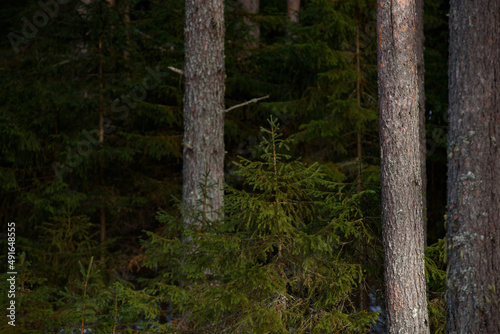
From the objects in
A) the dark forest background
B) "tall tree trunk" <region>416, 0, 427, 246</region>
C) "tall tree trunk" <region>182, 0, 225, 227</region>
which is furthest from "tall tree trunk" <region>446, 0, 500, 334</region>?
"tall tree trunk" <region>182, 0, 225, 227</region>

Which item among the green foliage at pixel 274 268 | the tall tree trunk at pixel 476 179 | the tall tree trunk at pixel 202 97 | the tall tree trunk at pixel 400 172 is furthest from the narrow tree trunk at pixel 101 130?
the tall tree trunk at pixel 476 179

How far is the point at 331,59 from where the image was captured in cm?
830

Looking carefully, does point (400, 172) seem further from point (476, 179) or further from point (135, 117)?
point (135, 117)

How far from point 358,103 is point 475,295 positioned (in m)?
4.81

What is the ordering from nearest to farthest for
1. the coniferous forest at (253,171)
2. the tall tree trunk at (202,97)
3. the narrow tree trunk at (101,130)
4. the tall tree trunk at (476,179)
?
the tall tree trunk at (476,179) < the coniferous forest at (253,171) < the tall tree trunk at (202,97) < the narrow tree trunk at (101,130)

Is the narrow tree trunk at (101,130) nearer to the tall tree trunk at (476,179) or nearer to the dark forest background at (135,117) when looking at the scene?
the dark forest background at (135,117)

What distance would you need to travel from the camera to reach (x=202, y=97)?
7.09 metres

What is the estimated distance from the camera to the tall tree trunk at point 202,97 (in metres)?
7.06

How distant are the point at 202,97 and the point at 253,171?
2.85 metres

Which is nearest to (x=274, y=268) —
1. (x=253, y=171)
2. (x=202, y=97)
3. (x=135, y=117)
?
(x=253, y=171)

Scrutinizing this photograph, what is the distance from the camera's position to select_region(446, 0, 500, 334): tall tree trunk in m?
4.04

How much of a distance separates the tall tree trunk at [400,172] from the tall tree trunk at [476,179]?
0.46 m

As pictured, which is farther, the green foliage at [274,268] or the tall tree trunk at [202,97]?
the tall tree trunk at [202,97]

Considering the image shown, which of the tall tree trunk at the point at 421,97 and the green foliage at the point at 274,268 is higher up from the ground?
the tall tree trunk at the point at 421,97
